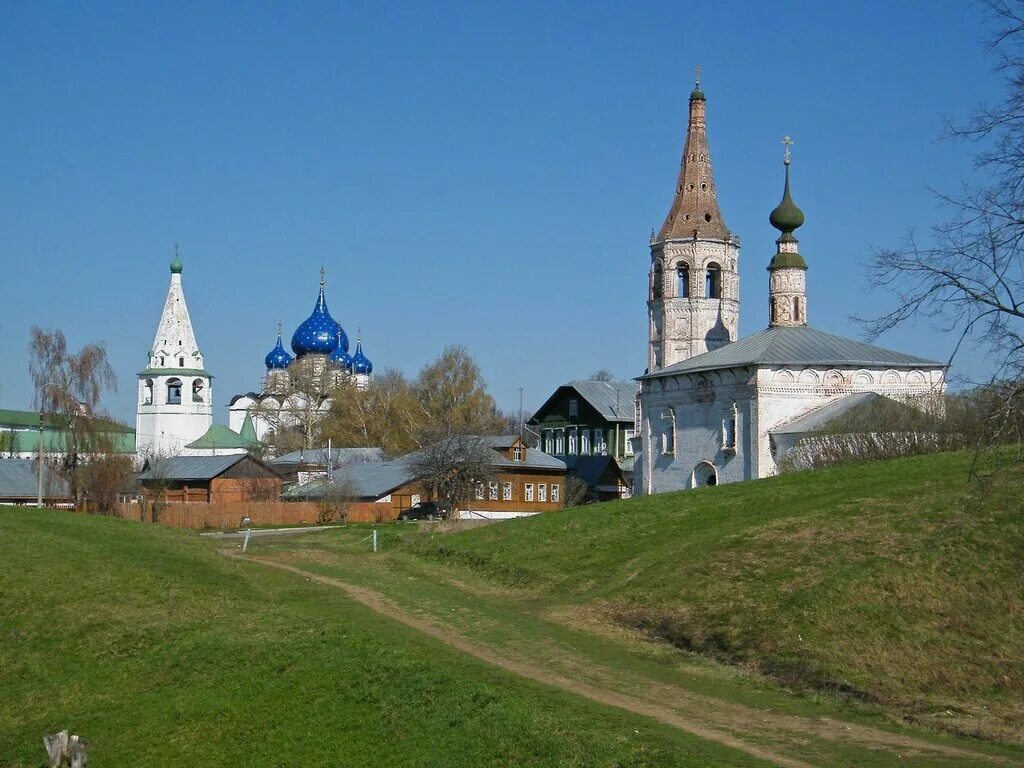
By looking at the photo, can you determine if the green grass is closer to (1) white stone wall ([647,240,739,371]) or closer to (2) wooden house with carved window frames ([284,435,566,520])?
(2) wooden house with carved window frames ([284,435,566,520])

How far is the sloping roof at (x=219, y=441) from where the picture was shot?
8688 centimetres

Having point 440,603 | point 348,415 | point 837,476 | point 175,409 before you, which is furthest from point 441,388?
point 440,603

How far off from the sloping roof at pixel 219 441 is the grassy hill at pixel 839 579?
58.0m

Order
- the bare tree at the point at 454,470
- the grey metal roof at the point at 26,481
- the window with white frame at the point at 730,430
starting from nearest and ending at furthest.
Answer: the window with white frame at the point at 730,430 < the grey metal roof at the point at 26,481 < the bare tree at the point at 454,470

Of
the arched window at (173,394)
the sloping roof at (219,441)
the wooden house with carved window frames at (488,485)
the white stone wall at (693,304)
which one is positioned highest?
the white stone wall at (693,304)

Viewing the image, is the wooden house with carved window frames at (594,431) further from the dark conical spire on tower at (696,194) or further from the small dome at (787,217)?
the small dome at (787,217)

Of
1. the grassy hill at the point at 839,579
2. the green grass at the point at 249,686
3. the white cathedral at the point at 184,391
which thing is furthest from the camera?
the white cathedral at the point at 184,391

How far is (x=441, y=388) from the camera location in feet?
265

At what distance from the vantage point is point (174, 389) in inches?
3487

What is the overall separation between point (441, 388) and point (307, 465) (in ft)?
45.9

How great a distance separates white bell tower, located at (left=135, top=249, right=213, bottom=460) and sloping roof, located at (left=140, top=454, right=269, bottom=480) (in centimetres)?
2540

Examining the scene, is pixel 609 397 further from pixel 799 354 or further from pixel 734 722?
pixel 734 722

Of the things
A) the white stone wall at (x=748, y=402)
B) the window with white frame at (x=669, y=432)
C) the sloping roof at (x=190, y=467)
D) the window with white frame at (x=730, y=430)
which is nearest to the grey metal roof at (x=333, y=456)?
the sloping roof at (x=190, y=467)

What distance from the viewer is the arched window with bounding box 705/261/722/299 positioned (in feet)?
221
